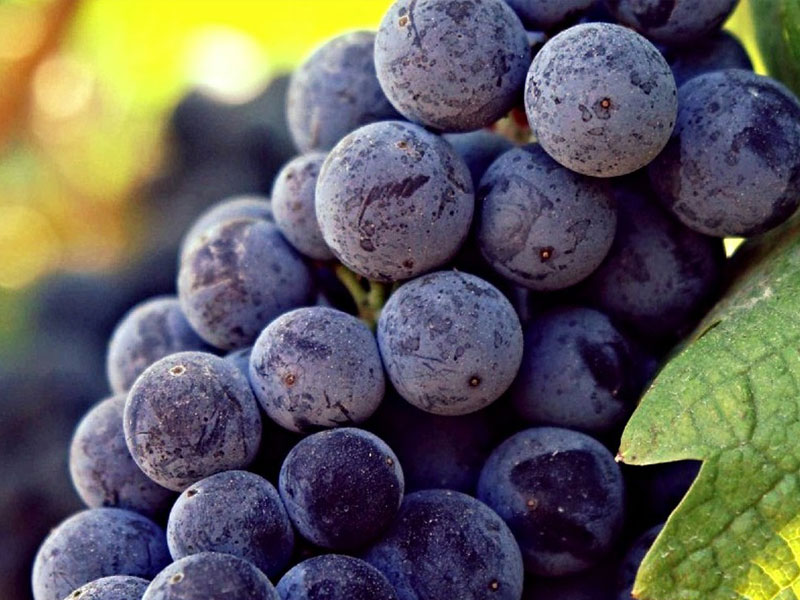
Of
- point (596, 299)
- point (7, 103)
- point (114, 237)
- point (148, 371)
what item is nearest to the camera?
point (148, 371)

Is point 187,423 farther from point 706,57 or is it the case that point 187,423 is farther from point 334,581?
point 706,57

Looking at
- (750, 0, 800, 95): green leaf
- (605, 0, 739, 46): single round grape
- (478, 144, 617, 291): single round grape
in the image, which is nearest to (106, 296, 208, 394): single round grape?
(478, 144, 617, 291): single round grape

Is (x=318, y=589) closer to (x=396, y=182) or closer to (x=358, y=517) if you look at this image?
(x=358, y=517)

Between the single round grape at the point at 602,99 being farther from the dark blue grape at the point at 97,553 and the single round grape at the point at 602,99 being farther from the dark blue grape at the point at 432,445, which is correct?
the dark blue grape at the point at 97,553

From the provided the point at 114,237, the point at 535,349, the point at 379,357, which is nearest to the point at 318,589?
the point at 379,357

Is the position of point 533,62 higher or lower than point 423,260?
higher

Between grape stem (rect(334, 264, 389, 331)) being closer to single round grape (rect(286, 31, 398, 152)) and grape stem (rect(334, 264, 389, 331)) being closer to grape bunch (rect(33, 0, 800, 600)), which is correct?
grape bunch (rect(33, 0, 800, 600))

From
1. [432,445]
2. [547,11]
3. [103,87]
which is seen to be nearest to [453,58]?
[547,11]
